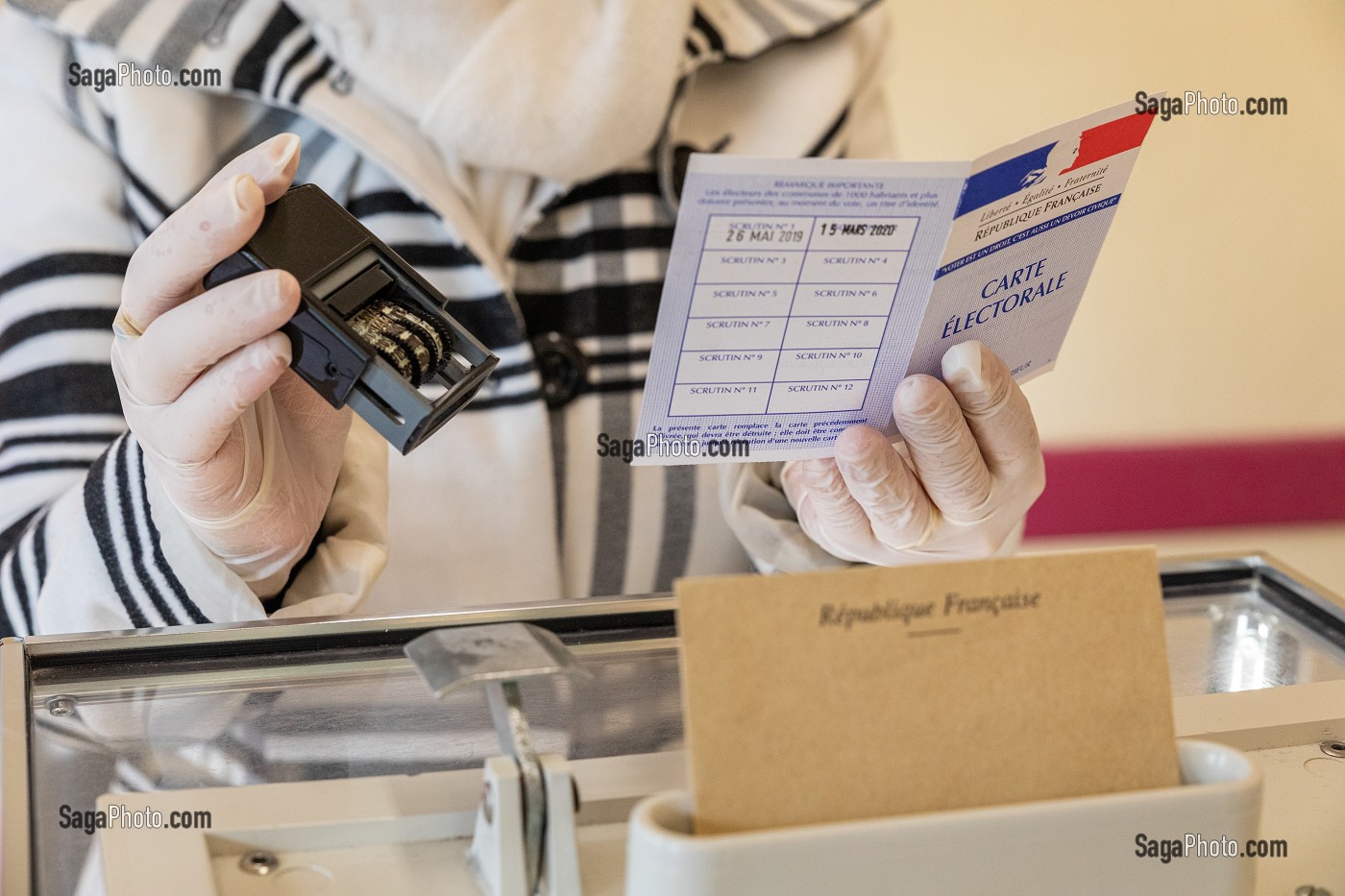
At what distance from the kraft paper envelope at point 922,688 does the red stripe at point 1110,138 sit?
281 millimetres

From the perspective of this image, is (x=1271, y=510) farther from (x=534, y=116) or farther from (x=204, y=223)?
(x=204, y=223)

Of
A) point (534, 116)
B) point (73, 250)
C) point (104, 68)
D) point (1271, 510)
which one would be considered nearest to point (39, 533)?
point (73, 250)

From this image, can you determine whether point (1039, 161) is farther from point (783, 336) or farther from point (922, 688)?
point (922, 688)

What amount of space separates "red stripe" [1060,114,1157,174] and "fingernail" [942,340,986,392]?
0.38 ft

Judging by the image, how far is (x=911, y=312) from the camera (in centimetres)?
67

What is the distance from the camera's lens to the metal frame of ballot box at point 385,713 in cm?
53

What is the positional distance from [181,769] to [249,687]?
0.28 feet

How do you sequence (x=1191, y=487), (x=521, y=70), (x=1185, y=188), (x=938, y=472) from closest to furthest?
1. (x=938, y=472)
2. (x=521, y=70)
3. (x=1185, y=188)
4. (x=1191, y=487)

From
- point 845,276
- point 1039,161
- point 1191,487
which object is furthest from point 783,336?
point 1191,487

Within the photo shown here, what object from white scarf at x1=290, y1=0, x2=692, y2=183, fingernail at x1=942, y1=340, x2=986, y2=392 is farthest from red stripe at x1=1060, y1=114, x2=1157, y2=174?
white scarf at x1=290, y1=0, x2=692, y2=183

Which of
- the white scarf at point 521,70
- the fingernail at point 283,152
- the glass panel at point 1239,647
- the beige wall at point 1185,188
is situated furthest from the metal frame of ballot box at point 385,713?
the beige wall at point 1185,188

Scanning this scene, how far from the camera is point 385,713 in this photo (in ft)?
2.01

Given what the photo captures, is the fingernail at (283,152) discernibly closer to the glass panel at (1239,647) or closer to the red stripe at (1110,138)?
the red stripe at (1110,138)

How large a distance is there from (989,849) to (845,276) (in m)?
Answer: 0.30
